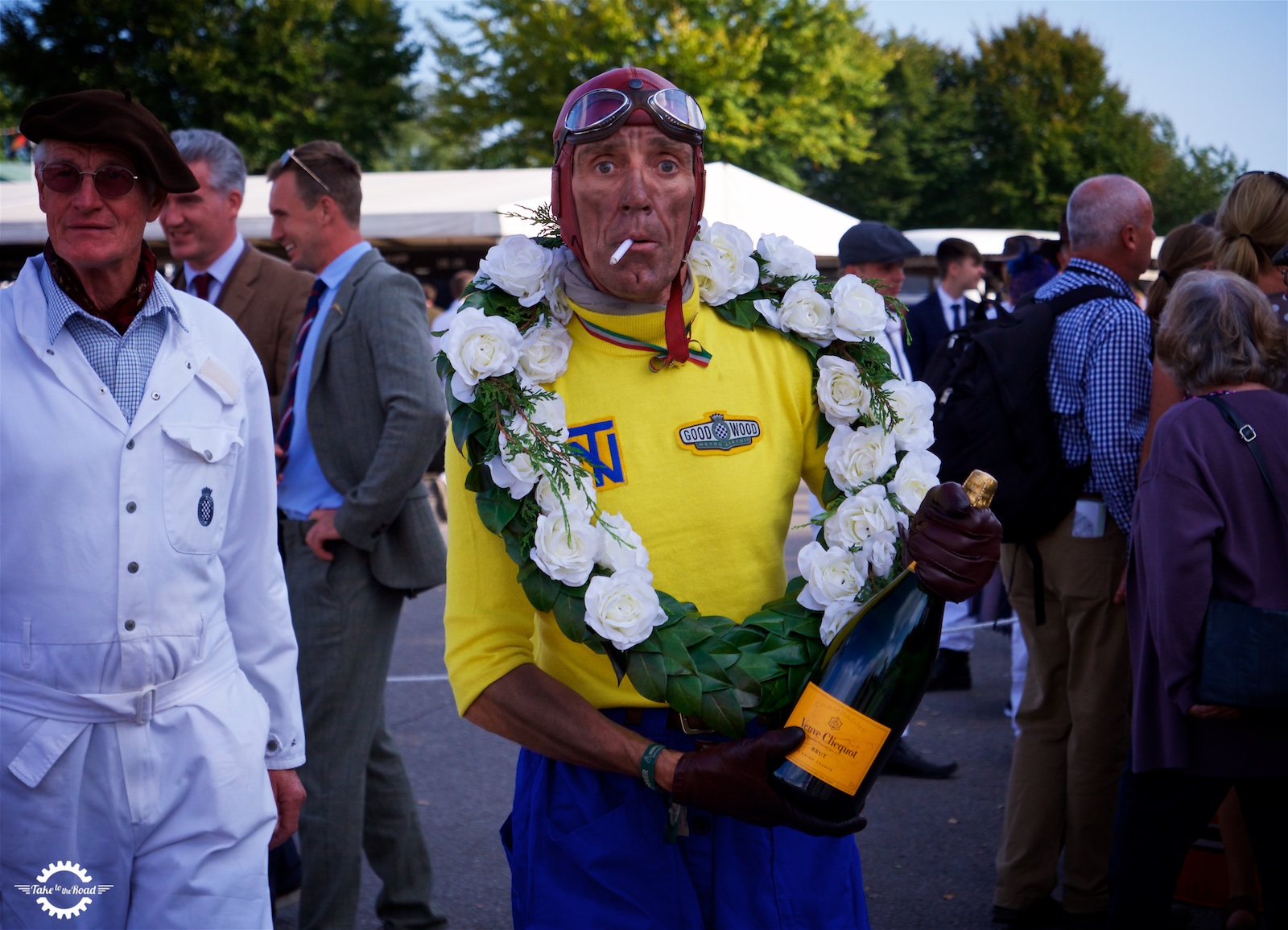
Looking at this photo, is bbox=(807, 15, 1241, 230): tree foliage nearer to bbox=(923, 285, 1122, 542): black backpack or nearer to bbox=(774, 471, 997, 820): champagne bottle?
bbox=(923, 285, 1122, 542): black backpack

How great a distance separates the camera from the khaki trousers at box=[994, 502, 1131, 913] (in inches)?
166

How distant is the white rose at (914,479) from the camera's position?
88.9 inches

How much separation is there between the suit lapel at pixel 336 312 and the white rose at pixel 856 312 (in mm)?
2137

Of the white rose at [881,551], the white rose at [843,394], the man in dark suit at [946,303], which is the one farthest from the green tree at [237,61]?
the white rose at [881,551]

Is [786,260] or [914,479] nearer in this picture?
[914,479]

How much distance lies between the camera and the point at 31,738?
7.87 ft

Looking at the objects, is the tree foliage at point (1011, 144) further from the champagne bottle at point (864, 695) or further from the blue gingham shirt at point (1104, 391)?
the champagne bottle at point (864, 695)

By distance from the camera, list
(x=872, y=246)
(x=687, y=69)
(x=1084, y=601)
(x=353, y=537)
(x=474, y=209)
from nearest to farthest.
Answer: (x=353, y=537)
(x=1084, y=601)
(x=872, y=246)
(x=474, y=209)
(x=687, y=69)

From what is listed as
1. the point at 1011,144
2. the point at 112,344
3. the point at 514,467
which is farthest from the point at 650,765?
the point at 1011,144

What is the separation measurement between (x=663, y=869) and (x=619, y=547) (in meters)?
0.57

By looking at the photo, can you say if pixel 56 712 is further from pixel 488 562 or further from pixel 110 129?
pixel 110 129

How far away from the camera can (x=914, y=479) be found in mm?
2277

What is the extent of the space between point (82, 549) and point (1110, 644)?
10.8 feet

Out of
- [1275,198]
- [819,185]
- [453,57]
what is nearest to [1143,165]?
[819,185]
